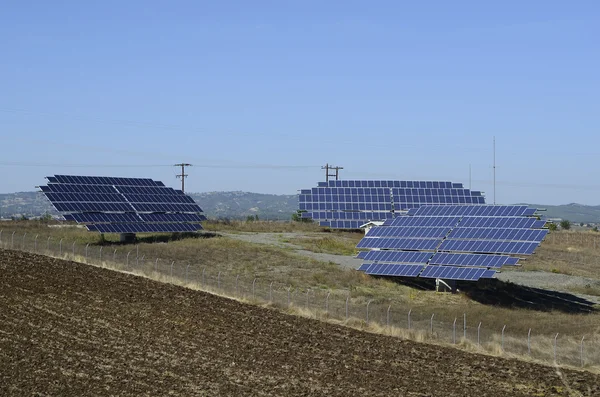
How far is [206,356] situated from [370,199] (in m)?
65.6

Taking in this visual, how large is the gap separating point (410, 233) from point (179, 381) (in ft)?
129

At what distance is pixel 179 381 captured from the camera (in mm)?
28656

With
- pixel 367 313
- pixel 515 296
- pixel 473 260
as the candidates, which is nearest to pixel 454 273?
pixel 473 260

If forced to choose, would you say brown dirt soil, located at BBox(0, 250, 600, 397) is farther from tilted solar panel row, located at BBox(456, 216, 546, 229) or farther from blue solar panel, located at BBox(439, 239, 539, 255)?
tilted solar panel row, located at BBox(456, 216, 546, 229)

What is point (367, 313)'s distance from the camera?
44500 millimetres

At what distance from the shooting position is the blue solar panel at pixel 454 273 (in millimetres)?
56031

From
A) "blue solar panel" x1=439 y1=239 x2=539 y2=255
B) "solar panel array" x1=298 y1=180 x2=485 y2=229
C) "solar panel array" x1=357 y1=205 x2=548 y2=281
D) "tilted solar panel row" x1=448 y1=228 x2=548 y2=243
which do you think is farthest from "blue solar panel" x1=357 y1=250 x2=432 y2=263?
"solar panel array" x1=298 y1=180 x2=485 y2=229

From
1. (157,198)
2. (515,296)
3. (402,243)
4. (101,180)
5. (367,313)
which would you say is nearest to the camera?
(367,313)

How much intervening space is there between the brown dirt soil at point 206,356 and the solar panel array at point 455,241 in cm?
1757

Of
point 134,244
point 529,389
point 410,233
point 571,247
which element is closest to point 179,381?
point 529,389

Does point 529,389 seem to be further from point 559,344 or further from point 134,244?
point 134,244

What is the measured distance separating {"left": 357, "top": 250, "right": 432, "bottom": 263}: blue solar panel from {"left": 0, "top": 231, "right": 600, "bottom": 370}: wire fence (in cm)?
653

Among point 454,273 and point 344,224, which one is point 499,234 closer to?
point 454,273

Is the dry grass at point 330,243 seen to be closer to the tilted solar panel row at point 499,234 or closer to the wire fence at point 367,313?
the wire fence at point 367,313
